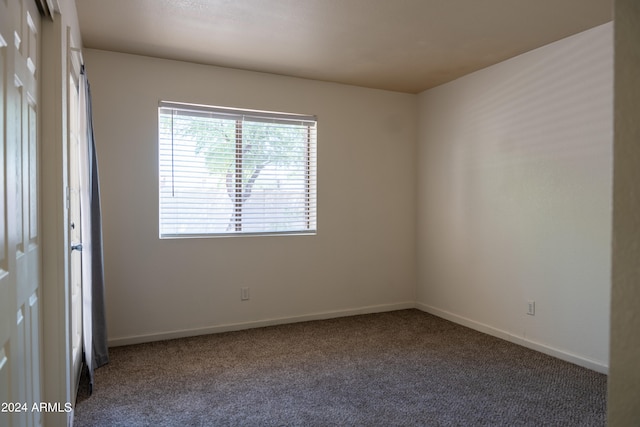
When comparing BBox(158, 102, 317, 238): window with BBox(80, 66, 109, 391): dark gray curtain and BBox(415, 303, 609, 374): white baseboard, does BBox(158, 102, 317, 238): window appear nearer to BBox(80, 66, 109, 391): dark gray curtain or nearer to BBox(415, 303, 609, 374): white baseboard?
BBox(80, 66, 109, 391): dark gray curtain

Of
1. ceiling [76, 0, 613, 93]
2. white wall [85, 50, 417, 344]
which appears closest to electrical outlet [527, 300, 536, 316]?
white wall [85, 50, 417, 344]

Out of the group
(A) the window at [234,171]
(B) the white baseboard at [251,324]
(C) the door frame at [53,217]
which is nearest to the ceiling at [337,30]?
(A) the window at [234,171]

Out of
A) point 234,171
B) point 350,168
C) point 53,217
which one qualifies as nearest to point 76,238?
point 53,217

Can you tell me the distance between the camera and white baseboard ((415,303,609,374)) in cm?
304

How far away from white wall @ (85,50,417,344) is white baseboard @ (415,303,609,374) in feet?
1.47

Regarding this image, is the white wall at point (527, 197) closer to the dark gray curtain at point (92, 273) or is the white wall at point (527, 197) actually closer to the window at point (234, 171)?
the window at point (234, 171)

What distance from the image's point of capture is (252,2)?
8.57ft

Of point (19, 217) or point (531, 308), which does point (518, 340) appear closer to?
point (531, 308)

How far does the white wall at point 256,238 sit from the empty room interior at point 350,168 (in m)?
0.02

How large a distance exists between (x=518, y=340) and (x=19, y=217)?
367 cm

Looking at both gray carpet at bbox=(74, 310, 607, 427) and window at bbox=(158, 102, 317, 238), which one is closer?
gray carpet at bbox=(74, 310, 607, 427)

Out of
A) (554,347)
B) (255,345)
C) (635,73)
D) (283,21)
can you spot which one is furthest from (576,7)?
(255,345)

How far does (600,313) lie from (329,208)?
2.50 metres

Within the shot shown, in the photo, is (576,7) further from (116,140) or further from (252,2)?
(116,140)
